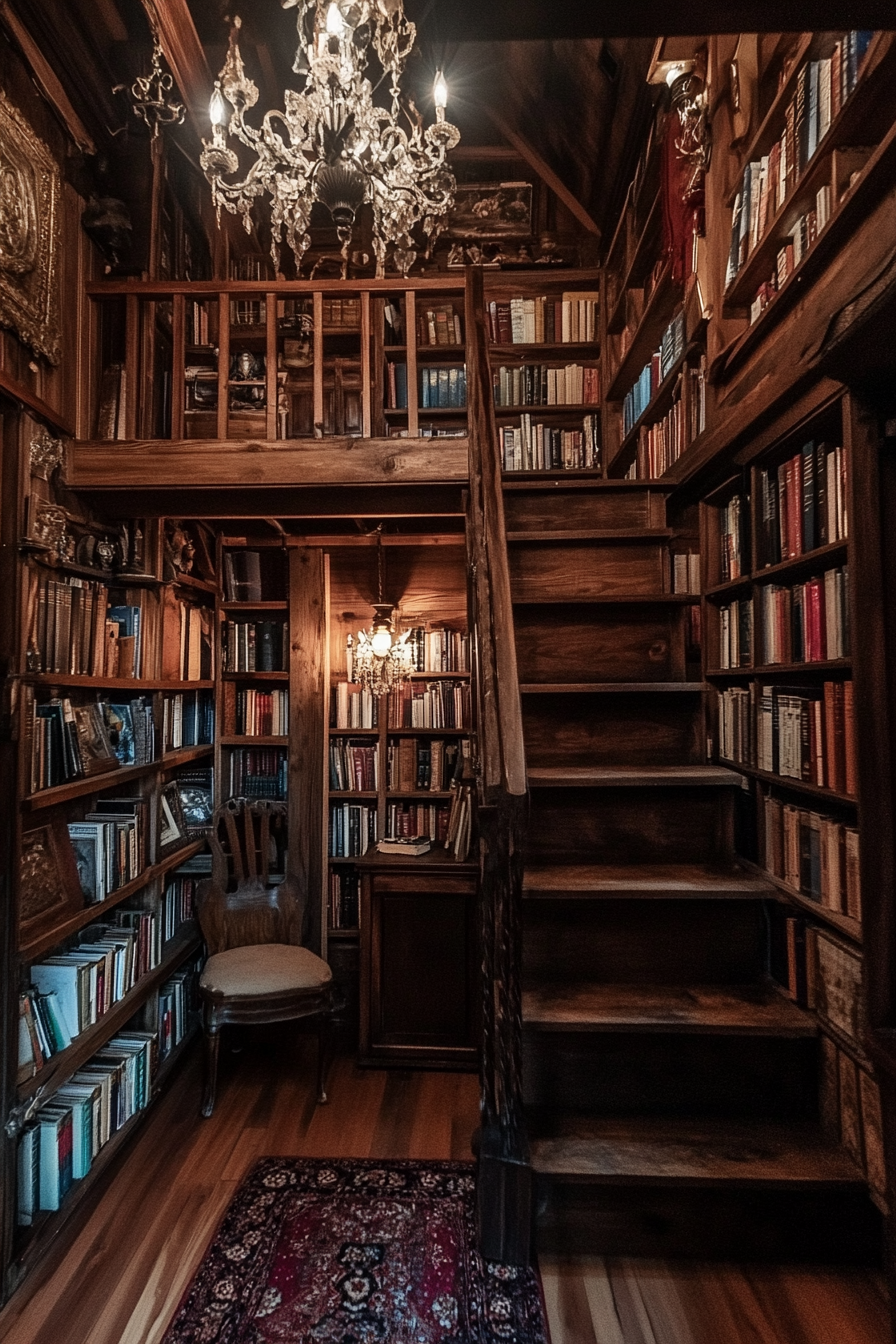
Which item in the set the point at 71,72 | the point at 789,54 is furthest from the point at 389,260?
the point at 789,54

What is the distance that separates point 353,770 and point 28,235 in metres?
2.36

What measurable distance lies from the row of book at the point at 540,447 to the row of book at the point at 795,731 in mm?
1972

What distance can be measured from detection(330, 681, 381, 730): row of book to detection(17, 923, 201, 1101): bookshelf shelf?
1.16 metres

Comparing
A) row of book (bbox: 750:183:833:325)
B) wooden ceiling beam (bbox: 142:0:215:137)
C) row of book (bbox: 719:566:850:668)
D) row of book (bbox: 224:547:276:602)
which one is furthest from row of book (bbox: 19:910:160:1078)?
wooden ceiling beam (bbox: 142:0:215:137)

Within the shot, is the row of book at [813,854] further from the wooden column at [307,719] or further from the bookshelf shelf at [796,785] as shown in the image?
the wooden column at [307,719]

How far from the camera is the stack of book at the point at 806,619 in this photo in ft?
5.20

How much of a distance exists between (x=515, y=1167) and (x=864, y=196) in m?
2.12

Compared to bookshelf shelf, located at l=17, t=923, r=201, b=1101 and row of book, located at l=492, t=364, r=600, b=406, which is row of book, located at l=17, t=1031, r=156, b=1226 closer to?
bookshelf shelf, located at l=17, t=923, r=201, b=1101

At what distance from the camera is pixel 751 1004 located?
169cm

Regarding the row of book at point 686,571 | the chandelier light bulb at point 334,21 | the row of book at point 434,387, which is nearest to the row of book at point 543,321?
the row of book at point 434,387

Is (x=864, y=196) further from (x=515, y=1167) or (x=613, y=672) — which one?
(x=515, y=1167)

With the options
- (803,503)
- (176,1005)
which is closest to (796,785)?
(803,503)

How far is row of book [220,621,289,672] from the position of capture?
3508 millimetres

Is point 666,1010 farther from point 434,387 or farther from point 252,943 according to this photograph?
point 434,387
